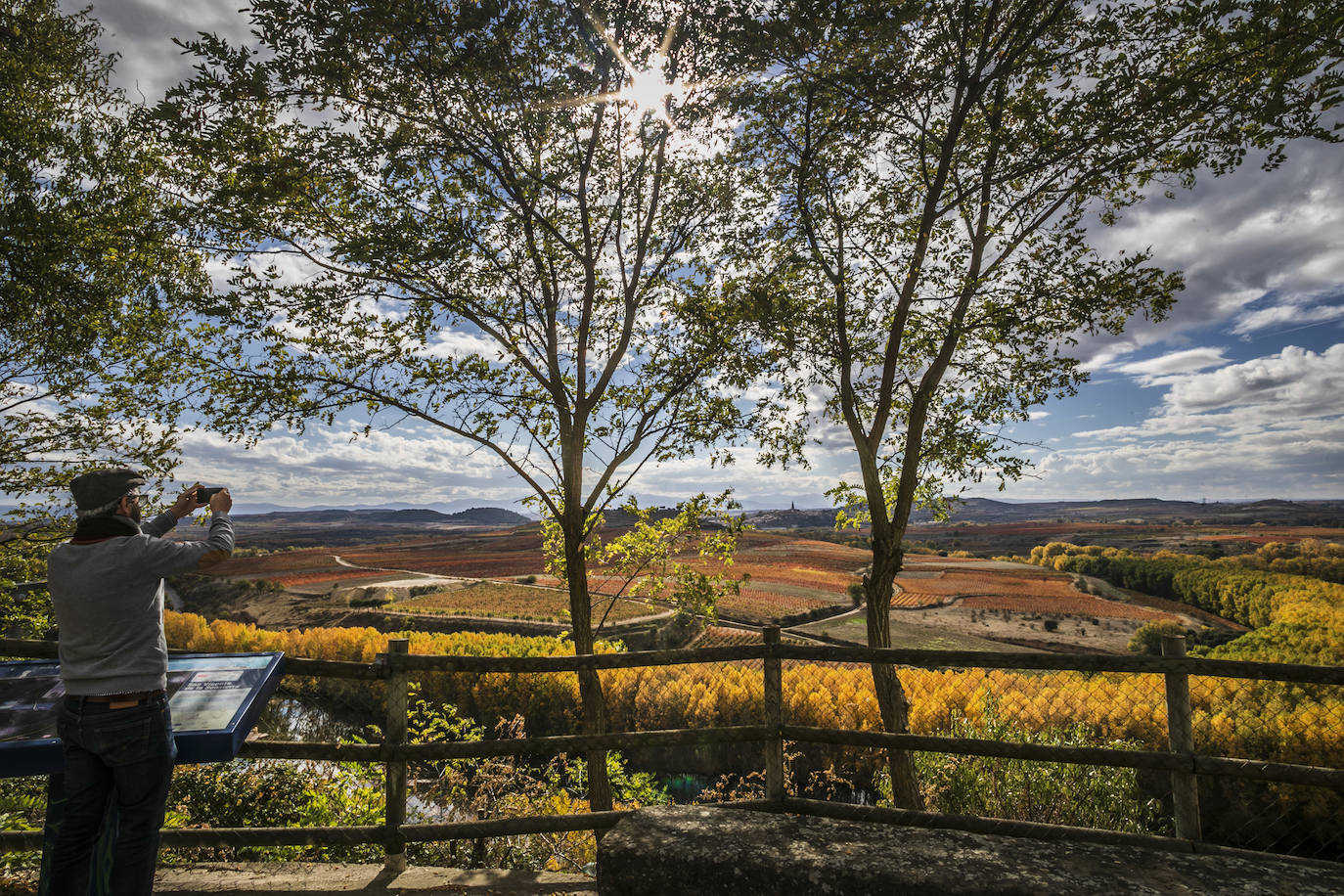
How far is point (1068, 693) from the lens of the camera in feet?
56.6

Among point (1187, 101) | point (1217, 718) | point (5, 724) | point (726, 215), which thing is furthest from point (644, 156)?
point (1217, 718)

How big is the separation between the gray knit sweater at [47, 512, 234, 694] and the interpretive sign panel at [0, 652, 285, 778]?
0.36 metres

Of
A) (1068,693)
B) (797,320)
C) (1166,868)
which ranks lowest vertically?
(1068,693)

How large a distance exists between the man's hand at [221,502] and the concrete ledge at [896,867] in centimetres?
279

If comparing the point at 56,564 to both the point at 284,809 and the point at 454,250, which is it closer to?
the point at 454,250

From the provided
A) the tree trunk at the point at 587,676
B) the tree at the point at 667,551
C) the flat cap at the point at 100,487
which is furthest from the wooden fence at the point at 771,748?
the tree at the point at 667,551

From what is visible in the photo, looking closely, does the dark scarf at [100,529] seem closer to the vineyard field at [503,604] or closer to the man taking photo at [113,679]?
the man taking photo at [113,679]

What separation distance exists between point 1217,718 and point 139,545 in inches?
770

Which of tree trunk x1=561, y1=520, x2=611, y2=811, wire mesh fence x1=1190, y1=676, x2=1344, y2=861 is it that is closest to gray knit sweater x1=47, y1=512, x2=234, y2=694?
tree trunk x1=561, y1=520, x2=611, y2=811

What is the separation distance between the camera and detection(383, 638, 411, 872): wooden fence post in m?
4.36

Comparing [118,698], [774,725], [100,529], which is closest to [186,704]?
[118,698]

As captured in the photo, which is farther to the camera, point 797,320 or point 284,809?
point 284,809

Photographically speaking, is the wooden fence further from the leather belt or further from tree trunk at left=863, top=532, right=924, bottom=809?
tree trunk at left=863, top=532, right=924, bottom=809

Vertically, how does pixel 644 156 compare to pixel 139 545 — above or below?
above
